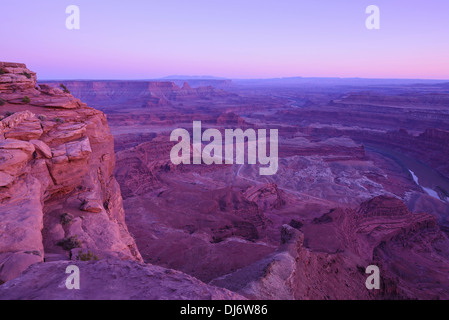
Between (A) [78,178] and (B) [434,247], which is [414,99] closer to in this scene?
(B) [434,247]

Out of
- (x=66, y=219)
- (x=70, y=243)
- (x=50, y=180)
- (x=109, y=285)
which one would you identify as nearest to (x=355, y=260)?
(x=109, y=285)

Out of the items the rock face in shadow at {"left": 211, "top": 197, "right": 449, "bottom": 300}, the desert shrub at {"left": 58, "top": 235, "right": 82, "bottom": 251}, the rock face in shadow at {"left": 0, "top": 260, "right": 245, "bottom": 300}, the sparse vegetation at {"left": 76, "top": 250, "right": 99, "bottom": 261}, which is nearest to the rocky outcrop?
the desert shrub at {"left": 58, "top": 235, "right": 82, "bottom": 251}

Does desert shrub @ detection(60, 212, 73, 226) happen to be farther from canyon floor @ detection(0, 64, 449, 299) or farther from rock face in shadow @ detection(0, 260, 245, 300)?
rock face in shadow @ detection(0, 260, 245, 300)

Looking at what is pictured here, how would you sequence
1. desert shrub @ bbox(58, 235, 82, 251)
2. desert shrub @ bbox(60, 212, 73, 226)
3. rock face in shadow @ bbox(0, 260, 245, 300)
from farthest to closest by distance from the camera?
desert shrub @ bbox(60, 212, 73, 226) → desert shrub @ bbox(58, 235, 82, 251) → rock face in shadow @ bbox(0, 260, 245, 300)

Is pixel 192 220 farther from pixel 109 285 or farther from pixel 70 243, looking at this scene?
pixel 109 285

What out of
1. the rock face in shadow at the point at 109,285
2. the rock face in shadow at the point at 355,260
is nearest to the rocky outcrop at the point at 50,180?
the rock face in shadow at the point at 109,285

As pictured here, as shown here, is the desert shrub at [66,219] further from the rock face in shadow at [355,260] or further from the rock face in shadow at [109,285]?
the rock face in shadow at [355,260]
